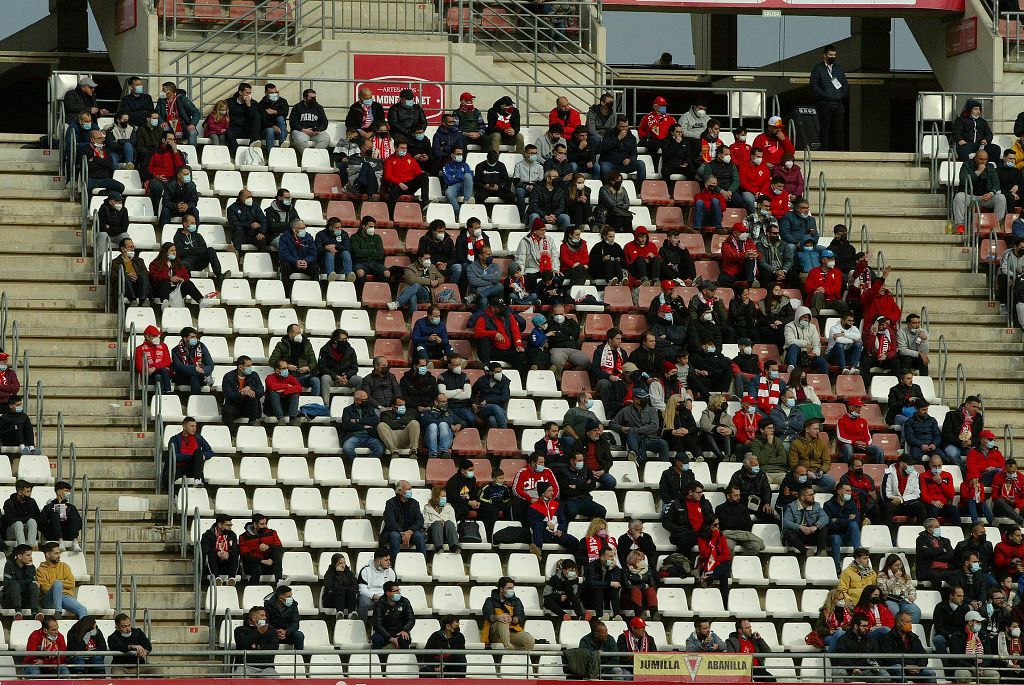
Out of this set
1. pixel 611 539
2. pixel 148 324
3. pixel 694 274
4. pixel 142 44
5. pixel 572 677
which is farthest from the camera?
pixel 142 44

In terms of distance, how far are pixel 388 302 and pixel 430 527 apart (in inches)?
166

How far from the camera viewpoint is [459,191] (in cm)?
2994

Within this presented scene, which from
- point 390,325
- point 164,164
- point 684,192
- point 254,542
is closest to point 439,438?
point 390,325

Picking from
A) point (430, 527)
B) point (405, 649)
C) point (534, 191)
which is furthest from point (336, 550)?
point (534, 191)

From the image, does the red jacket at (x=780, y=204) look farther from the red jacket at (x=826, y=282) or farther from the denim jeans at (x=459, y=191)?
the denim jeans at (x=459, y=191)

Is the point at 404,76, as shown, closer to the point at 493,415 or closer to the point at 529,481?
the point at 493,415

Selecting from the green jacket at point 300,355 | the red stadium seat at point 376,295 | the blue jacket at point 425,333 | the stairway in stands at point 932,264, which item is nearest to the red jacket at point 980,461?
the stairway in stands at point 932,264

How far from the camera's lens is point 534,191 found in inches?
1169

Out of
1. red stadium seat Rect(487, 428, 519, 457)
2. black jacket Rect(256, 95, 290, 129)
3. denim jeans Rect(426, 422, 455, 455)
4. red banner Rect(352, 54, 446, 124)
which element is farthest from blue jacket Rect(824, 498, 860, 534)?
red banner Rect(352, 54, 446, 124)

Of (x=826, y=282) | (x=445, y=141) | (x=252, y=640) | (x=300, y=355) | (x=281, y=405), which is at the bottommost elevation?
(x=252, y=640)

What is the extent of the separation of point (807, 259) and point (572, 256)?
3107 millimetres

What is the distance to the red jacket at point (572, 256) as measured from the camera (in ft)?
95.1

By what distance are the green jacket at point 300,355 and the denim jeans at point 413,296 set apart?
173 cm

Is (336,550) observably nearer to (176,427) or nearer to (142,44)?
(176,427)
